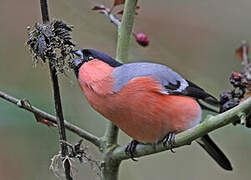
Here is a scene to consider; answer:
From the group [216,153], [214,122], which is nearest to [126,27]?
[214,122]

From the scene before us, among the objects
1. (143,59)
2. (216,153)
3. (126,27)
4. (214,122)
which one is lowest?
(216,153)

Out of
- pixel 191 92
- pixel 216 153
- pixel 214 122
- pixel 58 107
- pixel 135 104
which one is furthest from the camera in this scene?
pixel 216 153

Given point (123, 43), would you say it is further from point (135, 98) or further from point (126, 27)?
point (135, 98)

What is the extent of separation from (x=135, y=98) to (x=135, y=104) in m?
0.03

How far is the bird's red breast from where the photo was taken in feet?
6.10

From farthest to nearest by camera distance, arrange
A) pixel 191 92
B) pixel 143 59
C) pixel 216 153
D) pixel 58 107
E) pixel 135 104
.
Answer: pixel 143 59, pixel 216 153, pixel 191 92, pixel 135 104, pixel 58 107

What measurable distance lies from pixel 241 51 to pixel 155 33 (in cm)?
147

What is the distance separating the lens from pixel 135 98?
6.21 feet

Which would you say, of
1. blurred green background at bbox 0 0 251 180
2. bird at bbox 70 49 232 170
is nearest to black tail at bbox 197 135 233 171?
blurred green background at bbox 0 0 251 180

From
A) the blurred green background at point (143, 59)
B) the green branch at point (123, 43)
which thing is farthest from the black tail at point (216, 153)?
the green branch at point (123, 43)

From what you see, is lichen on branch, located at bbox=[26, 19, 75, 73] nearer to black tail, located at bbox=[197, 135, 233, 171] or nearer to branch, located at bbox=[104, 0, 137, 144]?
branch, located at bbox=[104, 0, 137, 144]

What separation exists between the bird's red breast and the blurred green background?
0.22 meters

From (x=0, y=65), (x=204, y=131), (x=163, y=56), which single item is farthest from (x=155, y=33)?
(x=204, y=131)

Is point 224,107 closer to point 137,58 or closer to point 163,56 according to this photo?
point 137,58
